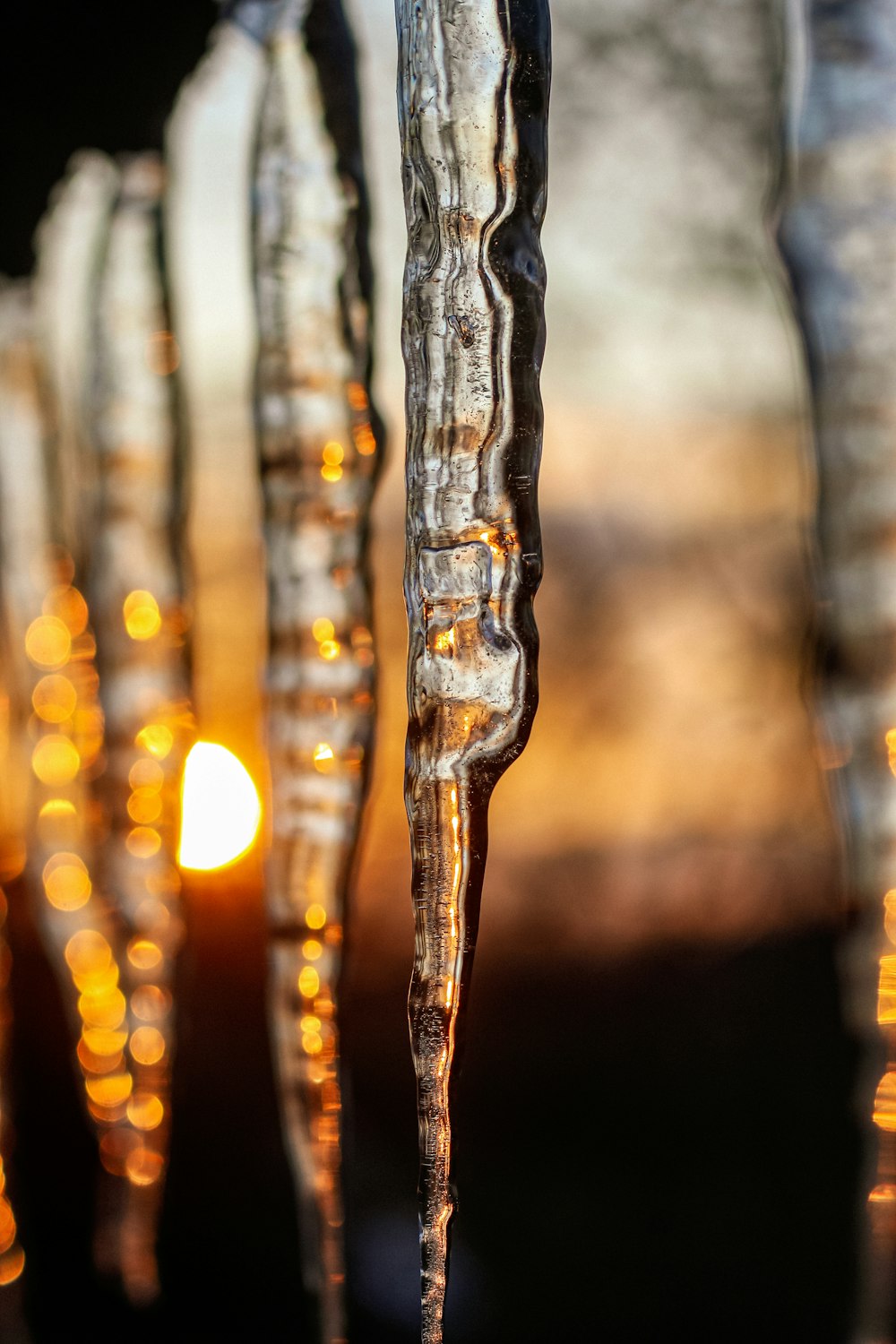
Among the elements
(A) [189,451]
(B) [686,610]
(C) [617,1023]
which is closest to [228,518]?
(A) [189,451]

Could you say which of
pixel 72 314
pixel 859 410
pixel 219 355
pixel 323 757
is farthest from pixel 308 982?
pixel 219 355

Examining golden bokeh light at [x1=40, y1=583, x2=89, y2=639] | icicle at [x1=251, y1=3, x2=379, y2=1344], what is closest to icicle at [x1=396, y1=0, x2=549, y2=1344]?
icicle at [x1=251, y1=3, x2=379, y2=1344]

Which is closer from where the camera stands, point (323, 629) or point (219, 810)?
point (323, 629)

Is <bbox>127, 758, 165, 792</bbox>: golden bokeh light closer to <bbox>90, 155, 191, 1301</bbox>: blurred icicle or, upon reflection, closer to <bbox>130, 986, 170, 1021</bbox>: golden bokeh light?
<bbox>90, 155, 191, 1301</bbox>: blurred icicle

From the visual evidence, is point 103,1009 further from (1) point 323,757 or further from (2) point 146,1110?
(1) point 323,757

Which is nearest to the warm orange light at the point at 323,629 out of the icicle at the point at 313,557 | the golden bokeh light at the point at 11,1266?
the icicle at the point at 313,557

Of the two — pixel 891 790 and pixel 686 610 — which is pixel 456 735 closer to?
pixel 891 790
